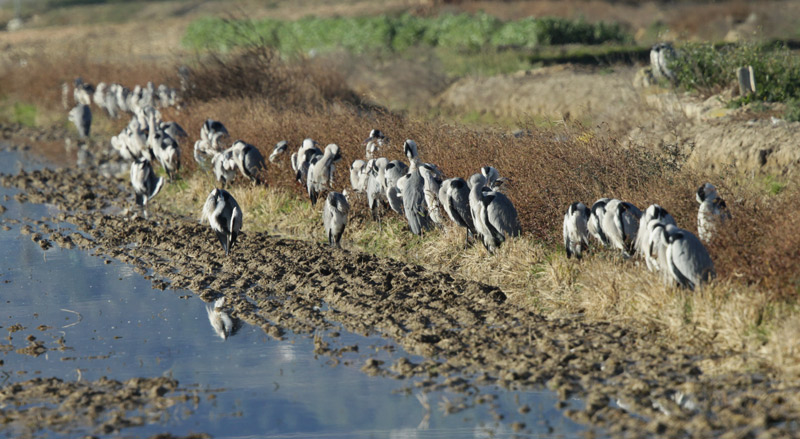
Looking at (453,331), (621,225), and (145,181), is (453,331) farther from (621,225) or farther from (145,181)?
(145,181)

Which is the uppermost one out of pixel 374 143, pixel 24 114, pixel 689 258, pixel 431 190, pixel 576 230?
pixel 24 114

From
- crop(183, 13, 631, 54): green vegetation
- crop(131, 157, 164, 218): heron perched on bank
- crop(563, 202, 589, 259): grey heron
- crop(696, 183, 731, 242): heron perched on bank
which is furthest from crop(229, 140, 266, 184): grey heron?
crop(183, 13, 631, 54): green vegetation

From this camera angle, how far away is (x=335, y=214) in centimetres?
1005

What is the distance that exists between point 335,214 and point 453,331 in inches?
123

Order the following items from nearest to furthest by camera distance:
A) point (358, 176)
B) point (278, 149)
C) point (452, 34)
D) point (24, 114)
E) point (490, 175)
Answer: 1. point (490, 175)
2. point (358, 176)
3. point (278, 149)
4. point (24, 114)
5. point (452, 34)

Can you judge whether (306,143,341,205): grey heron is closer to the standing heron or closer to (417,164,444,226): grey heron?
the standing heron

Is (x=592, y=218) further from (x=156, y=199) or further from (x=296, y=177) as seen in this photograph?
(x=156, y=199)

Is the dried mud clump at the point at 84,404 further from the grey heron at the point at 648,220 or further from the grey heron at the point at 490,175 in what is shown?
the grey heron at the point at 490,175

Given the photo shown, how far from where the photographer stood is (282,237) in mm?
11422

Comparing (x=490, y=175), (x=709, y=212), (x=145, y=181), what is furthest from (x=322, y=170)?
(x=709, y=212)

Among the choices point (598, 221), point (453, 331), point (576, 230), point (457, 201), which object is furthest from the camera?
→ point (457, 201)

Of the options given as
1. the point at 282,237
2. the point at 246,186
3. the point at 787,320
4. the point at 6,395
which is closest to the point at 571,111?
the point at 246,186

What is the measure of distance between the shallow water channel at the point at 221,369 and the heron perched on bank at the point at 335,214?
1861 mm

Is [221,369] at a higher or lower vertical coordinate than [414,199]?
lower
